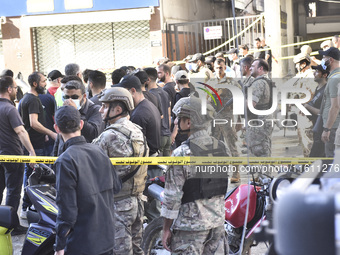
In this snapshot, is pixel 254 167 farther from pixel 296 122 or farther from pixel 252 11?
pixel 252 11

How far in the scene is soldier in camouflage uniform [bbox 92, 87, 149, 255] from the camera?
16.1 feet

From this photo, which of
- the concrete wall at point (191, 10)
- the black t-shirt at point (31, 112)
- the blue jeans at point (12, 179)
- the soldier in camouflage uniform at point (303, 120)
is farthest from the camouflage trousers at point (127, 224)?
the concrete wall at point (191, 10)

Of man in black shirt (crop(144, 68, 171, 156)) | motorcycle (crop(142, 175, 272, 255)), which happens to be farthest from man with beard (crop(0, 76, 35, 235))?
motorcycle (crop(142, 175, 272, 255))

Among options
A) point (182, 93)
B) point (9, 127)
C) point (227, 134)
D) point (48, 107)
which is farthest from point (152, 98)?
point (227, 134)

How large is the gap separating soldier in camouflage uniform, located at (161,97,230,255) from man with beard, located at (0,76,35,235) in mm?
3077

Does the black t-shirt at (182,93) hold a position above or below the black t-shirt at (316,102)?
above

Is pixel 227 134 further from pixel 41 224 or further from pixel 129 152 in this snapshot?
pixel 41 224

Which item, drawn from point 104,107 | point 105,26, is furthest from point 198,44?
point 104,107

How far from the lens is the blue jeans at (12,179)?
7.18 meters

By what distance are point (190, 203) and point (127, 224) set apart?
0.74 metres

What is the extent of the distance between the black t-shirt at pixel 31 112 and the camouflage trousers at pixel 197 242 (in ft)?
12.4

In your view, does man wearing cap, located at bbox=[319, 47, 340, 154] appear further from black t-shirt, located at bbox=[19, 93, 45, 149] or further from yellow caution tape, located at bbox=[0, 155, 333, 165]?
black t-shirt, located at bbox=[19, 93, 45, 149]

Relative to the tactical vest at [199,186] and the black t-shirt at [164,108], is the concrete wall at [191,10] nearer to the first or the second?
the black t-shirt at [164,108]

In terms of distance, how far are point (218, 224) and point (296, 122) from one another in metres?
2.29
